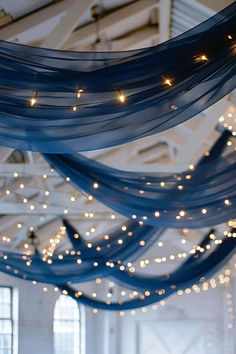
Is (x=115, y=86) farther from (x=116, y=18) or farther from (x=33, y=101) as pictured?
(x=116, y=18)

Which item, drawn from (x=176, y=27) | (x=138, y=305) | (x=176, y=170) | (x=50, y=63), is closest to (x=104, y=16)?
(x=176, y=27)

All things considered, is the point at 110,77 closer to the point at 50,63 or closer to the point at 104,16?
the point at 50,63

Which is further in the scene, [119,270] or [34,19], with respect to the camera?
[119,270]

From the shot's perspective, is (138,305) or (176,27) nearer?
(176,27)

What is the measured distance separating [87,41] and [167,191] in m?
2.62

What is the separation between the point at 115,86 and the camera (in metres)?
5.58

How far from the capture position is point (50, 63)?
5.70m

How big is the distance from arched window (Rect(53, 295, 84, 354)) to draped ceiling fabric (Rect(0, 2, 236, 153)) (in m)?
11.9

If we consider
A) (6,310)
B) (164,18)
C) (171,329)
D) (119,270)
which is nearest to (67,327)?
(6,310)

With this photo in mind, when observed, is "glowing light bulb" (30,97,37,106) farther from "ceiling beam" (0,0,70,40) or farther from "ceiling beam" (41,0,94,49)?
"ceiling beam" (0,0,70,40)

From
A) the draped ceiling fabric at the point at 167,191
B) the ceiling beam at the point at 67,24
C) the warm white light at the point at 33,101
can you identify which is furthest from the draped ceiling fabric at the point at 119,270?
the warm white light at the point at 33,101

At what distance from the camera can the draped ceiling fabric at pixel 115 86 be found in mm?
5477

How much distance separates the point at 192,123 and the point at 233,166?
15.7ft

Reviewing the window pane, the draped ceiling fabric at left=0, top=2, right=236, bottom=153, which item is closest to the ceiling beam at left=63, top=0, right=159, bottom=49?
the draped ceiling fabric at left=0, top=2, right=236, bottom=153
